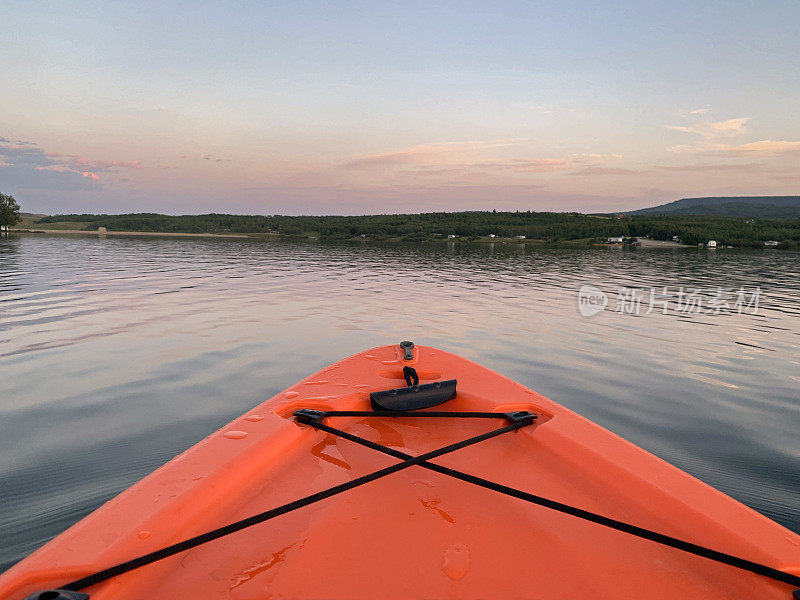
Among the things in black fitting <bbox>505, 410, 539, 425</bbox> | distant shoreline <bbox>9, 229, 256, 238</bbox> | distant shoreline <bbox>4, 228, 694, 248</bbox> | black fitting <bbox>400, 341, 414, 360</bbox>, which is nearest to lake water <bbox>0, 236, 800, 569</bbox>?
black fitting <bbox>505, 410, 539, 425</bbox>

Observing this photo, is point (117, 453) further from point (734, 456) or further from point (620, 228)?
point (620, 228)

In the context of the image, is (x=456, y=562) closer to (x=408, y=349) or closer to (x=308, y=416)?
(x=308, y=416)

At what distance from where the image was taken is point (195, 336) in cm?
764

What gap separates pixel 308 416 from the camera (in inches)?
96.8

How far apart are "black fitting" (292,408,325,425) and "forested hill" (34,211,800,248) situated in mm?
70836

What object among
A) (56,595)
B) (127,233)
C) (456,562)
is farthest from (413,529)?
(127,233)

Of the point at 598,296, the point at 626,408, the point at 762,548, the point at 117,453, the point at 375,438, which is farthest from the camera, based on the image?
the point at 598,296

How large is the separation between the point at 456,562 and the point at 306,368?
16.2 feet

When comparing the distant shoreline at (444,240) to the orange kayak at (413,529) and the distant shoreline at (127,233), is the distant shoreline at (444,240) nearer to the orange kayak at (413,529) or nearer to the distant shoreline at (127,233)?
the distant shoreline at (127,233)

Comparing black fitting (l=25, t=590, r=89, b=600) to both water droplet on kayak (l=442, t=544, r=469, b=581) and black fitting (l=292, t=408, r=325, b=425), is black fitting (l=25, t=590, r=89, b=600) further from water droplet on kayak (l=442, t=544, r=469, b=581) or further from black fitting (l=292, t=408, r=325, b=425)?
black fitting (l=292, t=408, r=325, b=425)

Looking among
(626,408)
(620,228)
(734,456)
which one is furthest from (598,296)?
(620,228)

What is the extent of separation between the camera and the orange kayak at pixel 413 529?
4.42 ft

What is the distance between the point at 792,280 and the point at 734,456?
22.4 metres

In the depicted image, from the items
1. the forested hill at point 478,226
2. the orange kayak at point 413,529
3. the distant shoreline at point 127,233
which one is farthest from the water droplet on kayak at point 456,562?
the distant shoreline at point 127,233
